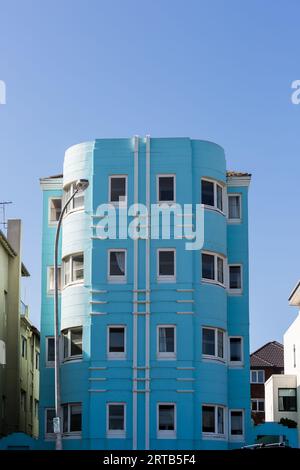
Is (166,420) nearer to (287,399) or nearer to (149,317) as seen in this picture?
(149,317)

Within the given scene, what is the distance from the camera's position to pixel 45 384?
1719 inches

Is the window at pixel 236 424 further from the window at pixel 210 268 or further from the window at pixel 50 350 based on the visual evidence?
the window at pixel 50 350

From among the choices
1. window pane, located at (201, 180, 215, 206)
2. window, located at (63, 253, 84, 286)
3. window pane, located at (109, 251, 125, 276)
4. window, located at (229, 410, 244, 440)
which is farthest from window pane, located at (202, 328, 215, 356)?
window, located at (63, 253, 84, 286)

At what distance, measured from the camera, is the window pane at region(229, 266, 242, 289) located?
4473cm

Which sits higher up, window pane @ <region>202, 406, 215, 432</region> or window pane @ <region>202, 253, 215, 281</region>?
window pane @ <region>202, 253, 215, 281</region>

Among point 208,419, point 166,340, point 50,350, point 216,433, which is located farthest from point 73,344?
point 216,433

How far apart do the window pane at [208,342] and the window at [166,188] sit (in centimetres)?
616

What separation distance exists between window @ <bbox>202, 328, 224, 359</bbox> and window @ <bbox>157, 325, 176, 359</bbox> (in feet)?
4.69

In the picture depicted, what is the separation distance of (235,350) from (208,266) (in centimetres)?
427

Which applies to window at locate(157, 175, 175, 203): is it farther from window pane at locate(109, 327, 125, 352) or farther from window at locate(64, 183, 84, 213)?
window pane at locate(109, 327, 125, 352)

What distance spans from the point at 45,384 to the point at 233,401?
8658 mm
